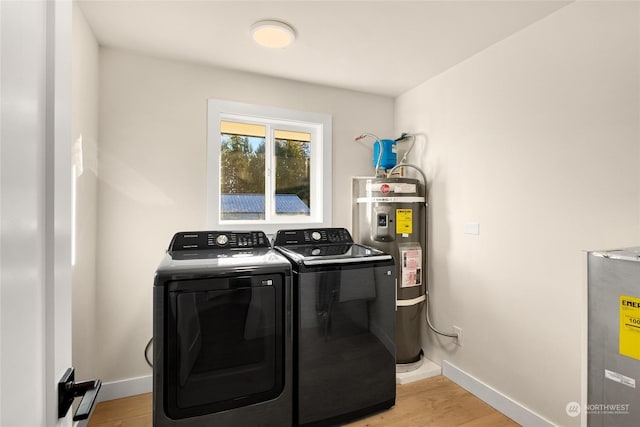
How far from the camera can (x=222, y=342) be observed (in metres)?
1.59

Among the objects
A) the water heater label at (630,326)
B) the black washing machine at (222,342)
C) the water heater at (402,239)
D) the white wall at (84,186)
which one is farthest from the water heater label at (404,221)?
the white wall at (84,186)

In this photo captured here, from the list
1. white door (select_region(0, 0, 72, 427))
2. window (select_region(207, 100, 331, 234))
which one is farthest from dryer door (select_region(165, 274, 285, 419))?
window (select_region(207, 100, 331, 234))

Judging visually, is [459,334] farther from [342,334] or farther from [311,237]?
[311,237]

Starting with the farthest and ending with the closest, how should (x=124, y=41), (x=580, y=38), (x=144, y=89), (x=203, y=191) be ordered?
(x=203, y=191)
(x=144, y=89)
(x=124, y=41)
(x=580, y=38)

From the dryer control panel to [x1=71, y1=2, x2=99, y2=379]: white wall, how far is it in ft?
1.73

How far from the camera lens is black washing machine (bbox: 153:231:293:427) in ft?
4.92

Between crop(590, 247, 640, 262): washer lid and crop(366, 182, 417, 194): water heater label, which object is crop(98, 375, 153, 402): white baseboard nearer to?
crop(366, 182, 417, 194): water heater label

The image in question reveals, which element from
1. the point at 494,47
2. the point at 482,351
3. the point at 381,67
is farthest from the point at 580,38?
the point at 482,351

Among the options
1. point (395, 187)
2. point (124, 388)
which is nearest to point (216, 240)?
point (124, 388)

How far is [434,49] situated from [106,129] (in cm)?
238

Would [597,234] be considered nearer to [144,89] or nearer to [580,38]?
[580,38]

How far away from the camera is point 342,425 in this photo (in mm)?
1928

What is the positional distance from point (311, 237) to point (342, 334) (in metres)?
0.78

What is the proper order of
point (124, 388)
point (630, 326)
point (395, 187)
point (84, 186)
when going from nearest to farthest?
1. point (630, 326)
2. point (84, 186)
3. point (124, 388)
4. point (395, 187)
